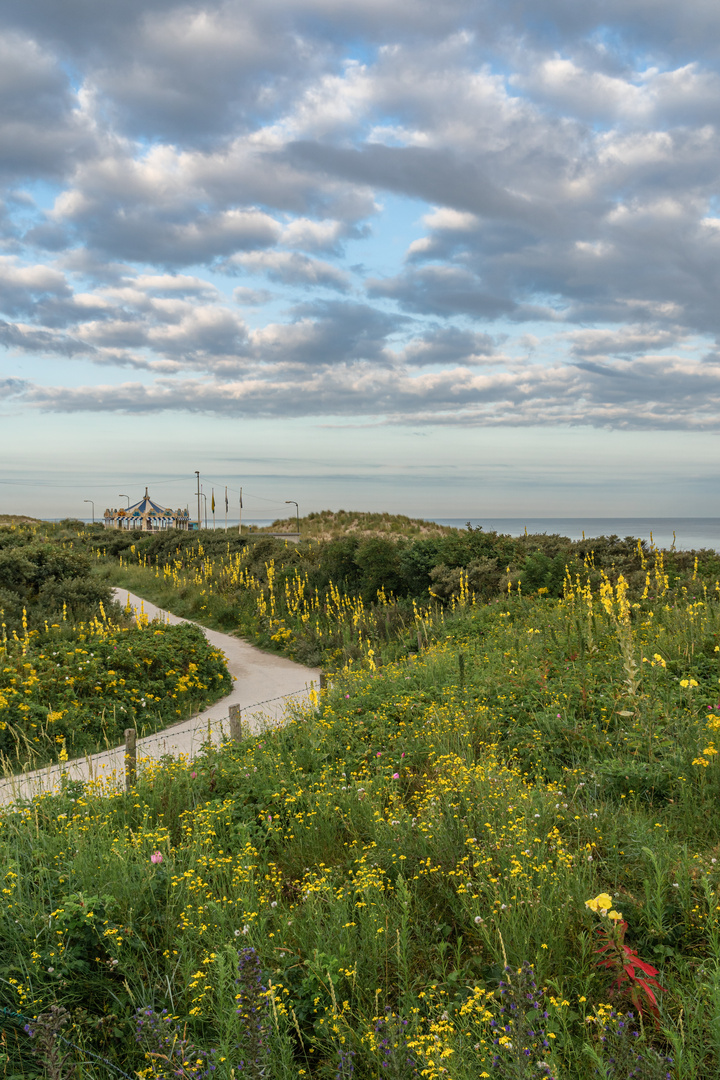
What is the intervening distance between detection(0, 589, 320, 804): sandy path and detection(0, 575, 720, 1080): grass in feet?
3.28

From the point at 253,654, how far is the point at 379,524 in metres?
20.7

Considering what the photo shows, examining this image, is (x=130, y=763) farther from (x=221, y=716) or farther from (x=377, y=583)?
(x=377, y=583)

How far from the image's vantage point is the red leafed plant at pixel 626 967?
8.04 ft

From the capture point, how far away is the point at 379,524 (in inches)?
1347

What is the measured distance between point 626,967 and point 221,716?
7784 millimetres

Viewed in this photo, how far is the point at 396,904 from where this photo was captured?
3.45 meters

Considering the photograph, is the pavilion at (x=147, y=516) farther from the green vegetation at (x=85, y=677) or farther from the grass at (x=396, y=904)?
the grass at (x=396, y=904)

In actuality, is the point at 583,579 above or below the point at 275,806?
above

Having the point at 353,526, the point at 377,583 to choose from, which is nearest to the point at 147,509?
the point at 353,526

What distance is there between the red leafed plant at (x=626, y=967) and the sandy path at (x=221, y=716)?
4.17 meters

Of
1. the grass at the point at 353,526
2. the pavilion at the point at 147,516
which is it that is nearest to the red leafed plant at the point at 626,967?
the grass at the point at 353,526

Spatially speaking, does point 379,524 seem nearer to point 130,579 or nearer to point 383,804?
point 130,579

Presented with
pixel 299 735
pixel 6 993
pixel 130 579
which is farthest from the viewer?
pixel 130 579

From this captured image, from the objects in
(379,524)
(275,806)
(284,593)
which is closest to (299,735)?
(275,806)
